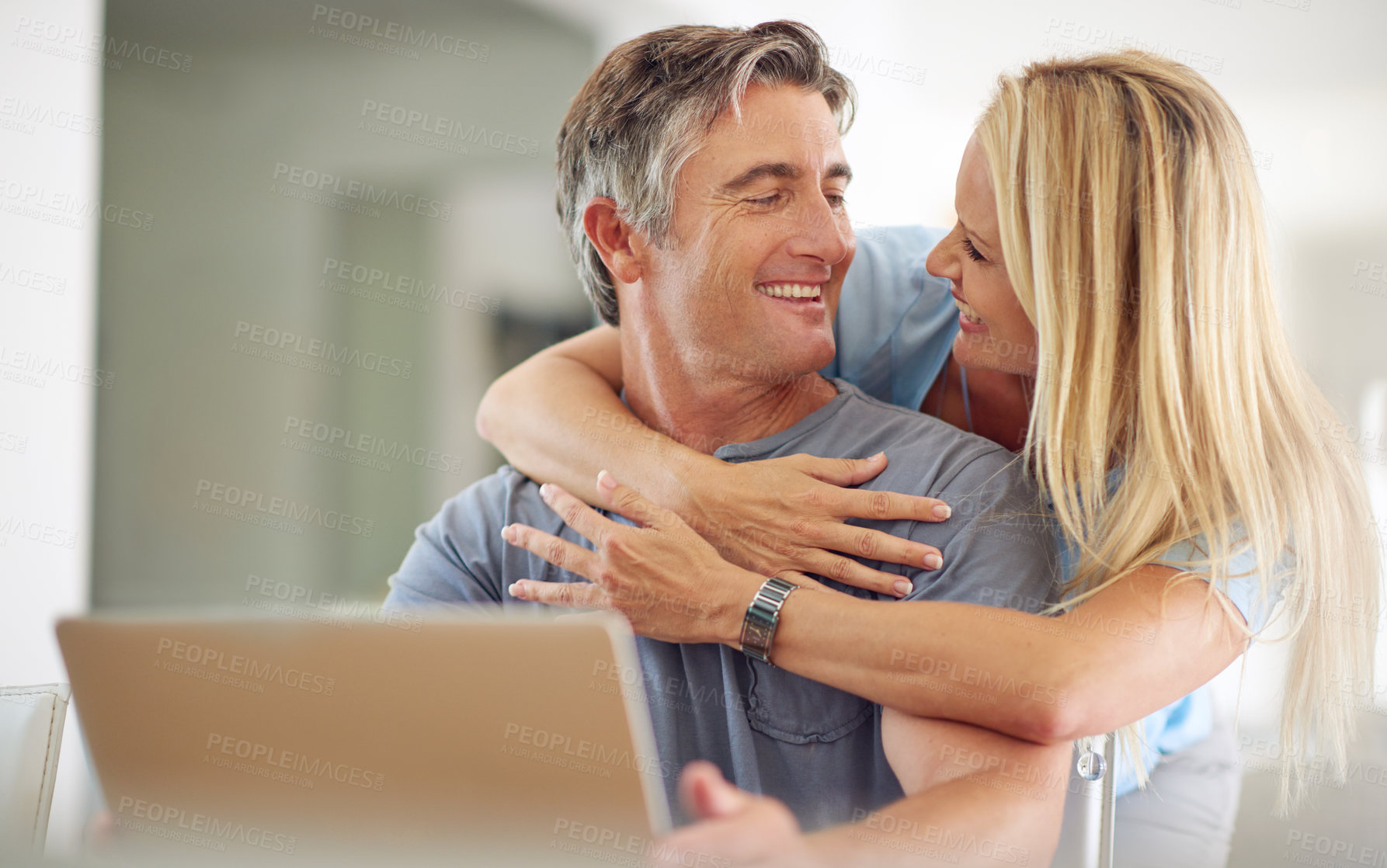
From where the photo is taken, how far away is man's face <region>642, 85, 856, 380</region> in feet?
4.45

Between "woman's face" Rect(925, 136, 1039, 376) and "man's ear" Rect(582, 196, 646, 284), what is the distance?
42 centimetres

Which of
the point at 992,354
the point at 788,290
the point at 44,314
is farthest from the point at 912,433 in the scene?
the point at 44,314

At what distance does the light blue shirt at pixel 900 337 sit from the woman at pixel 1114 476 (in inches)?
8.2

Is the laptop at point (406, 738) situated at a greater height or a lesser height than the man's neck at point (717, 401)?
lesser

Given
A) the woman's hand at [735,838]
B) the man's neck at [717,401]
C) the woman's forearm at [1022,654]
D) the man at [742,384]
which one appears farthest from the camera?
the man's neck at [717,401]

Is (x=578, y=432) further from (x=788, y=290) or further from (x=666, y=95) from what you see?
(x=666, y=95)

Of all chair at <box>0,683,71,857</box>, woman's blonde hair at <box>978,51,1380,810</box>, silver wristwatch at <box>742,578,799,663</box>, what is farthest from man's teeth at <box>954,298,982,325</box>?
chair at <box>0,683,71,857</box>

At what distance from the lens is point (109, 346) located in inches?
106

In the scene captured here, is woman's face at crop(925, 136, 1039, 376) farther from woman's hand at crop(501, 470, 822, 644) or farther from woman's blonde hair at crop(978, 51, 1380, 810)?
woman's hand at crop(501, 470, 822, 644)

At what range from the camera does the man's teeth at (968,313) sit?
1353 millimetres

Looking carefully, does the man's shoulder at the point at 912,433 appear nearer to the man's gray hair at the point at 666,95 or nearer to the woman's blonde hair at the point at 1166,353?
the woman's blonde hair at the point at 1166,353

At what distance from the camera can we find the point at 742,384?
56.5 inches

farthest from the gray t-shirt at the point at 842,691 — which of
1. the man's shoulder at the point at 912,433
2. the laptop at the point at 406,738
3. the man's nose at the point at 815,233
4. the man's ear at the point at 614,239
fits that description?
the laptop at the point at 406,738

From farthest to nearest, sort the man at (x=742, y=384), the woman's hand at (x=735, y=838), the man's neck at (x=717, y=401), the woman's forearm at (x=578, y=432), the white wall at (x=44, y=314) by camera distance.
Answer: the white wall at (x=44, y=314)
the man's neck at (x=717, y=401)
the woman's forearm at (x=578, y=432)
the man at (x=742, y=384)
the woman's hand at (x=735, y=838)
